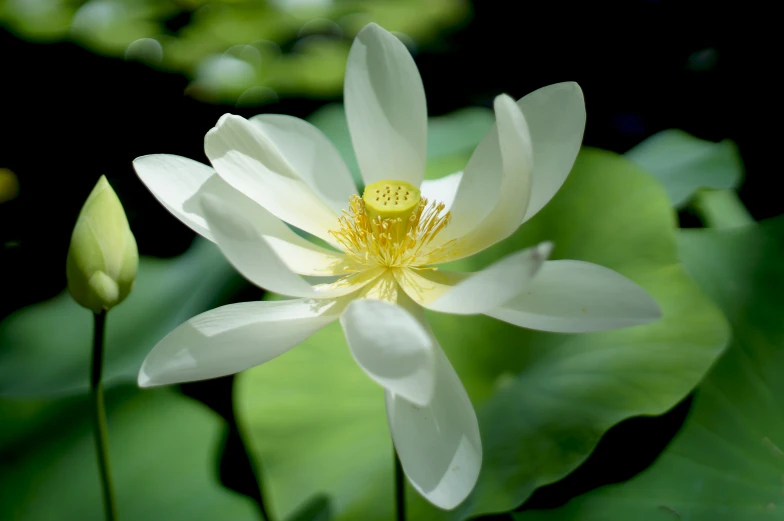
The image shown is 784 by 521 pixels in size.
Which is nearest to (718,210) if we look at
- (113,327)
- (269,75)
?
(113,327)

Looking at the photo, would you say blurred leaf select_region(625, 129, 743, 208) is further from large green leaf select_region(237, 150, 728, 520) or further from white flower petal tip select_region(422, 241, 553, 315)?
white flower petal tip select_region(422, 241, 553, 315)

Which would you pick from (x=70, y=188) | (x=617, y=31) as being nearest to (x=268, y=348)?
(x=70, y=188)

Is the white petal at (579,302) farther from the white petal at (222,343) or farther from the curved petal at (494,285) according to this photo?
the white petal at (222,343)

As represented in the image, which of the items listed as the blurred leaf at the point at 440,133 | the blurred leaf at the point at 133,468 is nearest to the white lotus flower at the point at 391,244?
the blurred leaf at the point at 133,468

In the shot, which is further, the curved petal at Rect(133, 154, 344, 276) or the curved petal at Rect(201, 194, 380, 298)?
the curved petal at Rect(133, 154, 344, 276)

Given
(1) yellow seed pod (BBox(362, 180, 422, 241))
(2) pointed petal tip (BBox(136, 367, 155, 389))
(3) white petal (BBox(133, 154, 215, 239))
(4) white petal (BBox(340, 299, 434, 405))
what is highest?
(3) white petal (BBox(133, 154, 215, 239))

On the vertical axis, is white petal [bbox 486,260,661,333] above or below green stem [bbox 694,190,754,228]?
above

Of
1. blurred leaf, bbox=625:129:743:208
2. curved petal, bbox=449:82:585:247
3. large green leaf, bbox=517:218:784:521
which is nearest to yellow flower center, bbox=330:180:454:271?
curved petal, bbox=449:82:585:247
